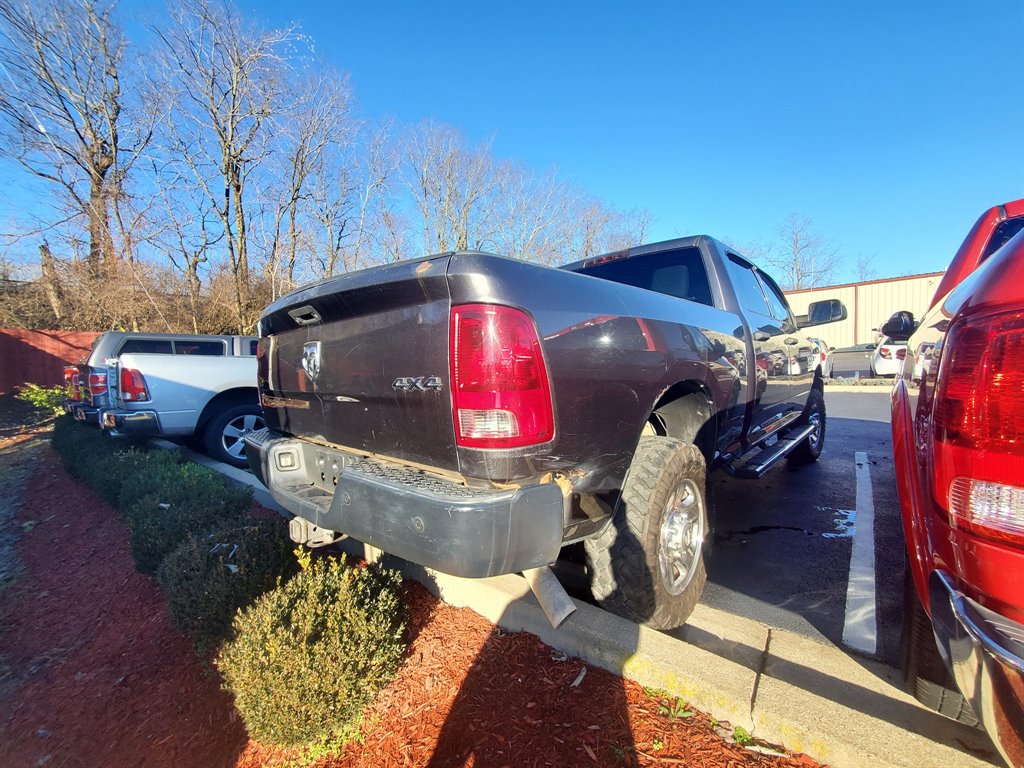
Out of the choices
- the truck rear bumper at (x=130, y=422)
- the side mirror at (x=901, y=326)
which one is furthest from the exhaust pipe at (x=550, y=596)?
the truck rear bumper at (x=130, y=422)

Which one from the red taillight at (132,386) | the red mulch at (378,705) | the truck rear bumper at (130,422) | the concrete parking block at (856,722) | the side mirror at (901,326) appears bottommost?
the red mulch at (378,705)

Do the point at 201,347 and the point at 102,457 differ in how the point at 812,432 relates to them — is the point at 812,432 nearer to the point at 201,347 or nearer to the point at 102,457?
the point at 102,457

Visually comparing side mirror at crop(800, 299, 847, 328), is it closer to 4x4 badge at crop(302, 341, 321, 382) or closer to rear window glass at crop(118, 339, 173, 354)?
4x4 badge at crop(302, 341, 321, 382)

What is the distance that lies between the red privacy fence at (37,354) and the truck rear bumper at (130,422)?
13.3 m

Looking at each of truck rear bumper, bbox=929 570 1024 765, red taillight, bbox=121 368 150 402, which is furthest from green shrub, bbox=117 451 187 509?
truck rear bumper, bbox=929 570 1024 765

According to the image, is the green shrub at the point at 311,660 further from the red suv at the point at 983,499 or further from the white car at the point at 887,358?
the white car at the point at 887,358

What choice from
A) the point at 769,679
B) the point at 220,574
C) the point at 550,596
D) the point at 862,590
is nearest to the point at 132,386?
the point at 220,574

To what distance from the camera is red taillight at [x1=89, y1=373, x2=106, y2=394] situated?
5.59 meters

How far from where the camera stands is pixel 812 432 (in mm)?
5113

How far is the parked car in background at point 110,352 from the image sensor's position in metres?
5.59

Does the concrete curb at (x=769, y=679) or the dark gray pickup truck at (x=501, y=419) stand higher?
the dark gray pickup truck at (x=501, y=419)

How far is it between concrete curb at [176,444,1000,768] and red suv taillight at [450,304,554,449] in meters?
1.02

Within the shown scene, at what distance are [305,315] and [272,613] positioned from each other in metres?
1.38

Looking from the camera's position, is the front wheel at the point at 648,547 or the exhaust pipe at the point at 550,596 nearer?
the exhaust pipe at the point at 550,596
